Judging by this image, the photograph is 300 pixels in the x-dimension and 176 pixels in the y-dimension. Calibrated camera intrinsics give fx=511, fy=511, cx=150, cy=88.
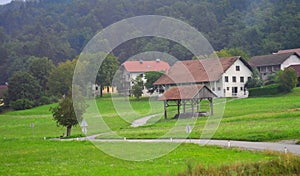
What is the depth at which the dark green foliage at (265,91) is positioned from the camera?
254 feet

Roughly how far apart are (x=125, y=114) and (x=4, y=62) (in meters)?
108

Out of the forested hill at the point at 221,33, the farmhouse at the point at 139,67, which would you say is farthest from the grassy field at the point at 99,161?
the forested hill at the point at 221,33

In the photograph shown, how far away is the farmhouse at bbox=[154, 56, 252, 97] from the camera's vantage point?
87000 millimetres

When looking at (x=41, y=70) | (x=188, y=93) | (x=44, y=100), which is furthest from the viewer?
(x=41, y=70)

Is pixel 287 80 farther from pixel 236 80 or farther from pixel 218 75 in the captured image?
pixel 236 80

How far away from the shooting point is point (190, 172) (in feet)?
68.6

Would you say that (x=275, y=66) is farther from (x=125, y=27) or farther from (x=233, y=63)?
(x=125, y=27)

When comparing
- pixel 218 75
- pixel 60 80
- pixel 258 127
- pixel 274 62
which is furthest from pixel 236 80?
pixel 258 127

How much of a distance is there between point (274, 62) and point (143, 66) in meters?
29.1

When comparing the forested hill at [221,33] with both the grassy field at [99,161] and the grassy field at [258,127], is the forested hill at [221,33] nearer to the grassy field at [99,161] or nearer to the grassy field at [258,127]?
the grassy field at [258,127]

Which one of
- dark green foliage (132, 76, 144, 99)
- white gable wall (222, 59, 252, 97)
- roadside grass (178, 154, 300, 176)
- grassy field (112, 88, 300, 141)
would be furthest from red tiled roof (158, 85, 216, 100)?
roadside grass (178, 154, 300, 176)

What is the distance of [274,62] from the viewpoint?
10088cm

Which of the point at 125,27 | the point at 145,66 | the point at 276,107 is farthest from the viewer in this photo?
the point at 145,66

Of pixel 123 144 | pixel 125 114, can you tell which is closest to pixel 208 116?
pixel 125 114
